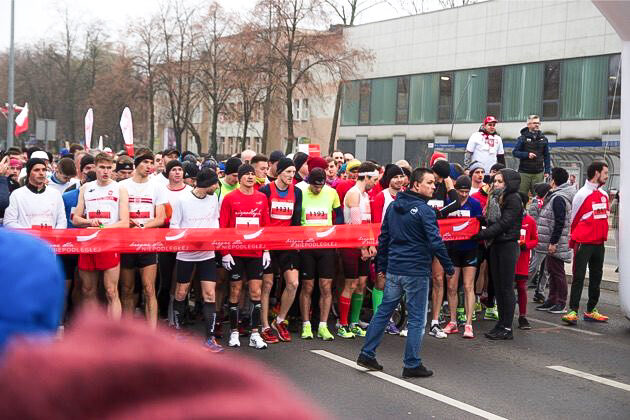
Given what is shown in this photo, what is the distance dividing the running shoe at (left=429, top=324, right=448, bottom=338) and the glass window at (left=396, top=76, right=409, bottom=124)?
136 feet

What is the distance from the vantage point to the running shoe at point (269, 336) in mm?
9242

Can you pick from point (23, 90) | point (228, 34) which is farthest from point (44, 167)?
point (23, 90)

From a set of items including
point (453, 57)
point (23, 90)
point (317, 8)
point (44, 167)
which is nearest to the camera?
point (44, 167)

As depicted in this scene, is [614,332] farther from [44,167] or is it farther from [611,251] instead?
[611,251]

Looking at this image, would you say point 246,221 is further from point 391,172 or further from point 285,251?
point 391,172

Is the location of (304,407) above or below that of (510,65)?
below

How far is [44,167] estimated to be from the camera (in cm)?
816

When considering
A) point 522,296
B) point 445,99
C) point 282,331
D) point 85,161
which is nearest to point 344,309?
point 282,331

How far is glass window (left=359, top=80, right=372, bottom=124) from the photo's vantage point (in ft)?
174

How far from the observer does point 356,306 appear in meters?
10.0

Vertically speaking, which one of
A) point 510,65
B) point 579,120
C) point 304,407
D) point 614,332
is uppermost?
point 510,65

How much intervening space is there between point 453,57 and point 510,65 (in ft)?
14.1

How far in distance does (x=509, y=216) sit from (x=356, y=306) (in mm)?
2117

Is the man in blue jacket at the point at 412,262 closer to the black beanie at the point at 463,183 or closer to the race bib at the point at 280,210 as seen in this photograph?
the race bib at the point at 280,210
